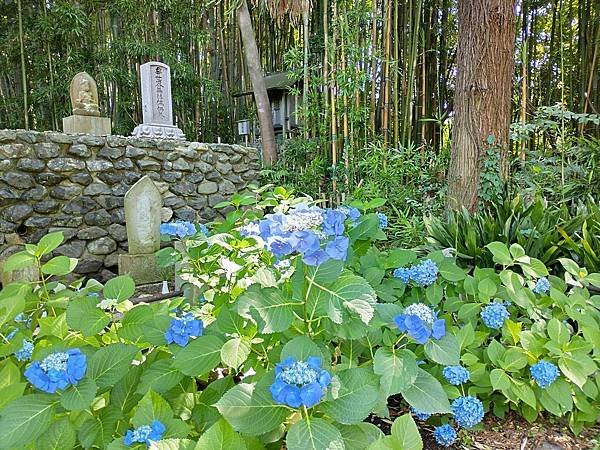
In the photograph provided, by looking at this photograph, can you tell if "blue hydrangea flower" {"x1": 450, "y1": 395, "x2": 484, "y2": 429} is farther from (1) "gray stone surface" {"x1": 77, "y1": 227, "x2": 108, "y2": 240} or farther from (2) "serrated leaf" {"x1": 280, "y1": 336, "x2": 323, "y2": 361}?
(1) "gray stone surface" {"x1": 77, "y1": 227, "x2": 108, "y2": 240}

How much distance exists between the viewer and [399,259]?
1152 mm

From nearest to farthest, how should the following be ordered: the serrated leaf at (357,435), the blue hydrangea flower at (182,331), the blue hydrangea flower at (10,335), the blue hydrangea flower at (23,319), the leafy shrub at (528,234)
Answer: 1. the serrated leaf at (357,435)
2. the blue hydrangea flower at (182,331)
3. the blue hydrangea flower at (10,335)
4. the blue hydrangea flower at (23,319)
5. the leafy shrub at (528,234)

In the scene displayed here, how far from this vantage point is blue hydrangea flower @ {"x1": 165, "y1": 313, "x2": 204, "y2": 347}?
770 mm

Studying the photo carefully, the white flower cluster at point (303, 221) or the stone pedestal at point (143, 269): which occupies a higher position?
the white flower cluster at point (303, 221)

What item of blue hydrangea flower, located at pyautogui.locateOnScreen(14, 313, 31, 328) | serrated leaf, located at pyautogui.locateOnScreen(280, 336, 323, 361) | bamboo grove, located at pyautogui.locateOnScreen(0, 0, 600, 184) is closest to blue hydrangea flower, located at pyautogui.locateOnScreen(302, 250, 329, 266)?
serrated leaf, located at pyautogui.locateOnScreen(280, 336, 323, 361)

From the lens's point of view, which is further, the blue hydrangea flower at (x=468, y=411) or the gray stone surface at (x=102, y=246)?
the gray stone surface at (x=102, y=246)

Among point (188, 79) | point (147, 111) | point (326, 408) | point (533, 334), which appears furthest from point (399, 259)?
point (188, 79)

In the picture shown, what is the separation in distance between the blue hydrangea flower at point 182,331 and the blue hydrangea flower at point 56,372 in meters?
0.16

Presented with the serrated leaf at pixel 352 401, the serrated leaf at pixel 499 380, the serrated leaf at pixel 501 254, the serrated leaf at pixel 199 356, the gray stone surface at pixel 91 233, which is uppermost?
the serrated leaf at pixel 501 254

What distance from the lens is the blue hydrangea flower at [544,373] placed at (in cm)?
95

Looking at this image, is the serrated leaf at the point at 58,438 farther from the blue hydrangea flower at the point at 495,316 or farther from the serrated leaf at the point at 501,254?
the serrated leaf at the point at 501,254

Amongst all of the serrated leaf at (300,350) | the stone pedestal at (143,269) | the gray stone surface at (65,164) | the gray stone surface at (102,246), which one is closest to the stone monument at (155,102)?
the gray stone surface at (65,164)

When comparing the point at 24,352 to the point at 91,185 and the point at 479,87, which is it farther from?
the point at 91,185

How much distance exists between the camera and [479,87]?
2236mm
